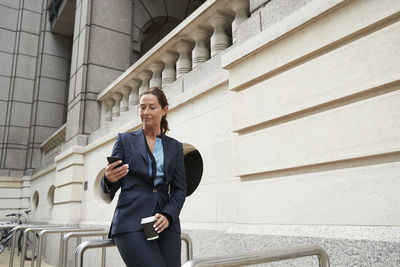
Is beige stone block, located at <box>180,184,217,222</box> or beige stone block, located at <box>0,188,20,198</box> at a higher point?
beige stone block, located at <box>0,188,20,198</box>

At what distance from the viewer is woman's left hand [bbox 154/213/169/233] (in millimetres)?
1881

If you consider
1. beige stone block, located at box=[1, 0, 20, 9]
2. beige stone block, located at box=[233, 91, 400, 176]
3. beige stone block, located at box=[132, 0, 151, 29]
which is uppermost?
beige stone block, located at box=[1, 0, 20, 9]

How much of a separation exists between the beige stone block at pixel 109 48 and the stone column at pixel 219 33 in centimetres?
456

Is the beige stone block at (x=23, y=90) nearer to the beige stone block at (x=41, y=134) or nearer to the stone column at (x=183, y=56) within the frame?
the beige stone block at (x=41, y=134)

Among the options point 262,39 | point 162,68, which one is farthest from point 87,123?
point 262,39

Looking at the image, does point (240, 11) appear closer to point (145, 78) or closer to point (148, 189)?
point (145, 78)

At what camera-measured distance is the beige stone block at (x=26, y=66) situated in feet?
48.9

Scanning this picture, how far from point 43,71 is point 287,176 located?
44.7 ft

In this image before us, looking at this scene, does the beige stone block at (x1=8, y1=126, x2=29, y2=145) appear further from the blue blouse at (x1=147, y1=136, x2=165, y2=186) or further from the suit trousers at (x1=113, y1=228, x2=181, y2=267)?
the suit trousers at (x1=113, y1=228, x2=181, y2=267)

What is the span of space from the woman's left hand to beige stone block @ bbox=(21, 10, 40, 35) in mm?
16029

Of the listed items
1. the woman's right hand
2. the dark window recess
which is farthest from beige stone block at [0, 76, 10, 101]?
the woman's right hand

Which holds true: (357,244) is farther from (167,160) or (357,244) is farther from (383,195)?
(167,160)

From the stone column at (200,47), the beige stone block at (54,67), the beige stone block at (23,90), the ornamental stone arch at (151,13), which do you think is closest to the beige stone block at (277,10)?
the stone column at (200,47)

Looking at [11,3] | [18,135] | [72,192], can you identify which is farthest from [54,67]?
[72,192]
